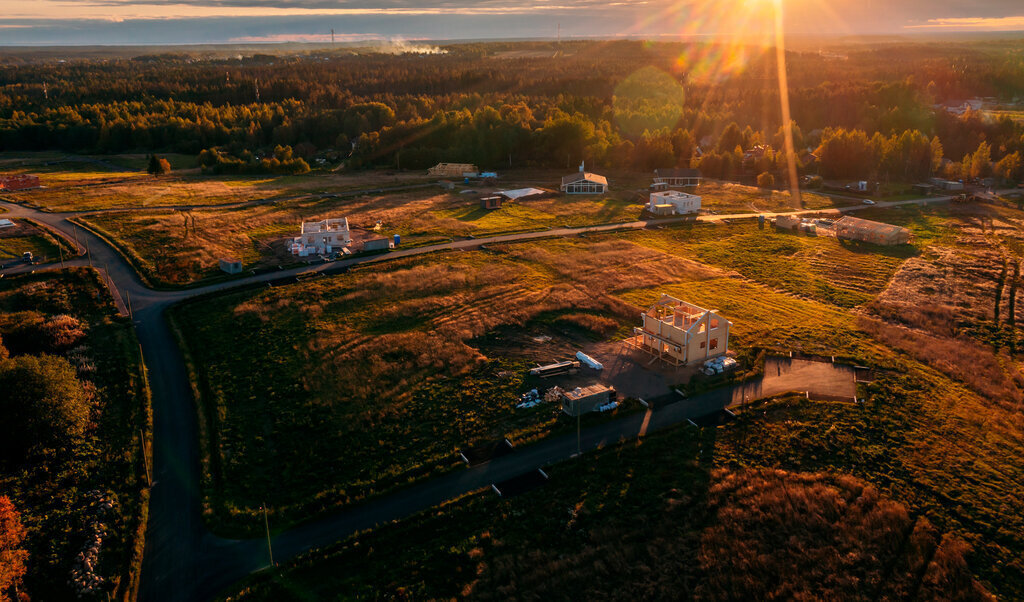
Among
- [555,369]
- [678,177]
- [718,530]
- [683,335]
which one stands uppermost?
[678,177]

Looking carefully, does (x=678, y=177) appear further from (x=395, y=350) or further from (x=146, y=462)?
(x=146, y=462)

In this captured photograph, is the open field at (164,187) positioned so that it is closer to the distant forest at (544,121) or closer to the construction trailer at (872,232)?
the distant forest at (544,121)

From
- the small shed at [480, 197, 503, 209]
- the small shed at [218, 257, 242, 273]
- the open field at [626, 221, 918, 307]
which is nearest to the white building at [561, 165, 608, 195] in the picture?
the small shed at [480, 197, 503, 209]

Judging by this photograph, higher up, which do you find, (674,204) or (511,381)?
(674,204)

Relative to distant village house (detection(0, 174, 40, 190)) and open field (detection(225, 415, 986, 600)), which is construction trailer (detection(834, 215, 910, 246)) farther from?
distant village house (detection(0, 174, 40, 190))

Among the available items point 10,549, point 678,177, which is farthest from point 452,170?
point 10,549

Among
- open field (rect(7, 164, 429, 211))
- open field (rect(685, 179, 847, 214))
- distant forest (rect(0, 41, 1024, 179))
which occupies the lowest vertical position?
open field (rect(685, 179, 847, 214))

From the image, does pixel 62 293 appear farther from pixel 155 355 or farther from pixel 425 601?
pixel 425 601
